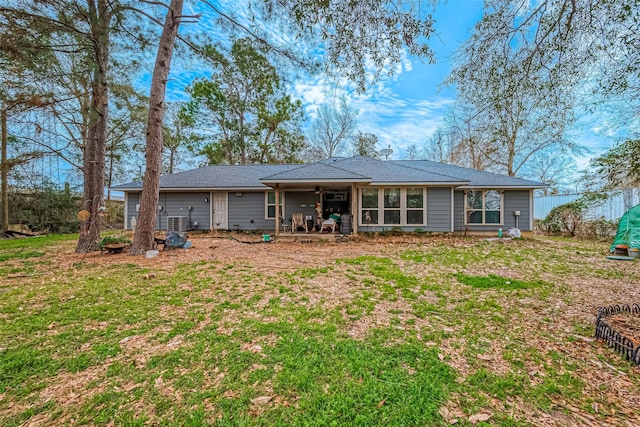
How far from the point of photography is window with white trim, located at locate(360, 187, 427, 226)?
1073 cm

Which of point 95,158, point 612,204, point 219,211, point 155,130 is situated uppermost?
point 155,130

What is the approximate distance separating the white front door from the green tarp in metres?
13.5

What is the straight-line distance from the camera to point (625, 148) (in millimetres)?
4156

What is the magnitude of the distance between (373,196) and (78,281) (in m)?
9.16

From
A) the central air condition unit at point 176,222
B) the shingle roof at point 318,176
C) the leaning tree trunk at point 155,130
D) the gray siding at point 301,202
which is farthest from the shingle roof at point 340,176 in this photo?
the leaning tree trunk at point 155,130

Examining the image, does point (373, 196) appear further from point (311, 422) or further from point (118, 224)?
point (118, 224)

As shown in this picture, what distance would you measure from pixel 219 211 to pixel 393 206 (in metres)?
7.84

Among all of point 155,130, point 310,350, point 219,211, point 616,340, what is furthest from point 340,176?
point 616,340

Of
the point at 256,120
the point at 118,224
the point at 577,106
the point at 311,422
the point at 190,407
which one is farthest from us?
the point at 256,120

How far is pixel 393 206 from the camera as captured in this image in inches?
426

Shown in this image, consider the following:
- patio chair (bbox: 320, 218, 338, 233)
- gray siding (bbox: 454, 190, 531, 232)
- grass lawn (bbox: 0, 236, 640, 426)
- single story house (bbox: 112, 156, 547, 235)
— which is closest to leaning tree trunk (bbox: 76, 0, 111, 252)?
grass lawn (bbox: 0, 236, 640, 426)

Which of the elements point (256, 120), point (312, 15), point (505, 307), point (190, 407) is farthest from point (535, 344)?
point (256, 120)

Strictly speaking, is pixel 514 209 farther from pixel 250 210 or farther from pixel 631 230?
pixel 250 210

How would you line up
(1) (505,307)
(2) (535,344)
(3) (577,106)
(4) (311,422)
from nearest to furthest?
(4) (311,422)
(2) (535,344)
(1) (505,307)
(3) (577,106)
